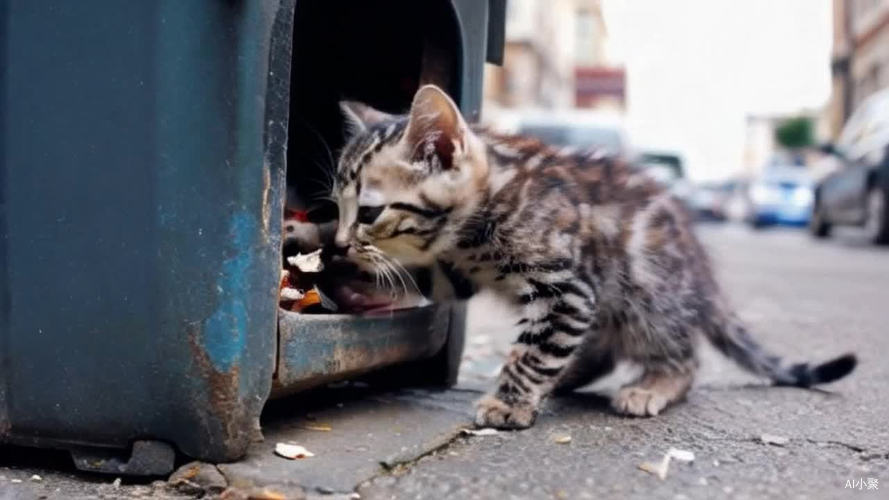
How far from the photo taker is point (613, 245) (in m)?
2.75

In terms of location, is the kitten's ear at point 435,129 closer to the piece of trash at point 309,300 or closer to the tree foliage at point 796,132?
the piece of trash at point 309,300

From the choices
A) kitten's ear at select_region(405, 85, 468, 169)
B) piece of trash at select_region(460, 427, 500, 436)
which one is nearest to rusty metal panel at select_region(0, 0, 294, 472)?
kitten's ear at select_region(405, 85, 468, 169)

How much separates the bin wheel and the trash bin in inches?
34.0

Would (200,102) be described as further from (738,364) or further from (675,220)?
(738,364)

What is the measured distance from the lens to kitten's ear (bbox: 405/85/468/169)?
2.40m

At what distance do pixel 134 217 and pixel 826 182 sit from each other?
12.6 m

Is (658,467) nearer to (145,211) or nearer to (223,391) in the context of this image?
(223,391)

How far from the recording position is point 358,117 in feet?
9.09

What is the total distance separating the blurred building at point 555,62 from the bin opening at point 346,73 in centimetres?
1830

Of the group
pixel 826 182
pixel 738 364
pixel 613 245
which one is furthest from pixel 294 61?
pixel 826 182

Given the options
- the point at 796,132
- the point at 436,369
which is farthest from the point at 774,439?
the point at 796,132

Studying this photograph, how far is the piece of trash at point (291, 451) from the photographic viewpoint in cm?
214

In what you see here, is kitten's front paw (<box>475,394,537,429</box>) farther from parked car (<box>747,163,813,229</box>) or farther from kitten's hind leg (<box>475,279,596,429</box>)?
parked car (<box>747,163,813,229</box>)

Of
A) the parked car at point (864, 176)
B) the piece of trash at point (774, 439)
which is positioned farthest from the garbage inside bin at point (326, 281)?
the parked car at point (864, 176)
